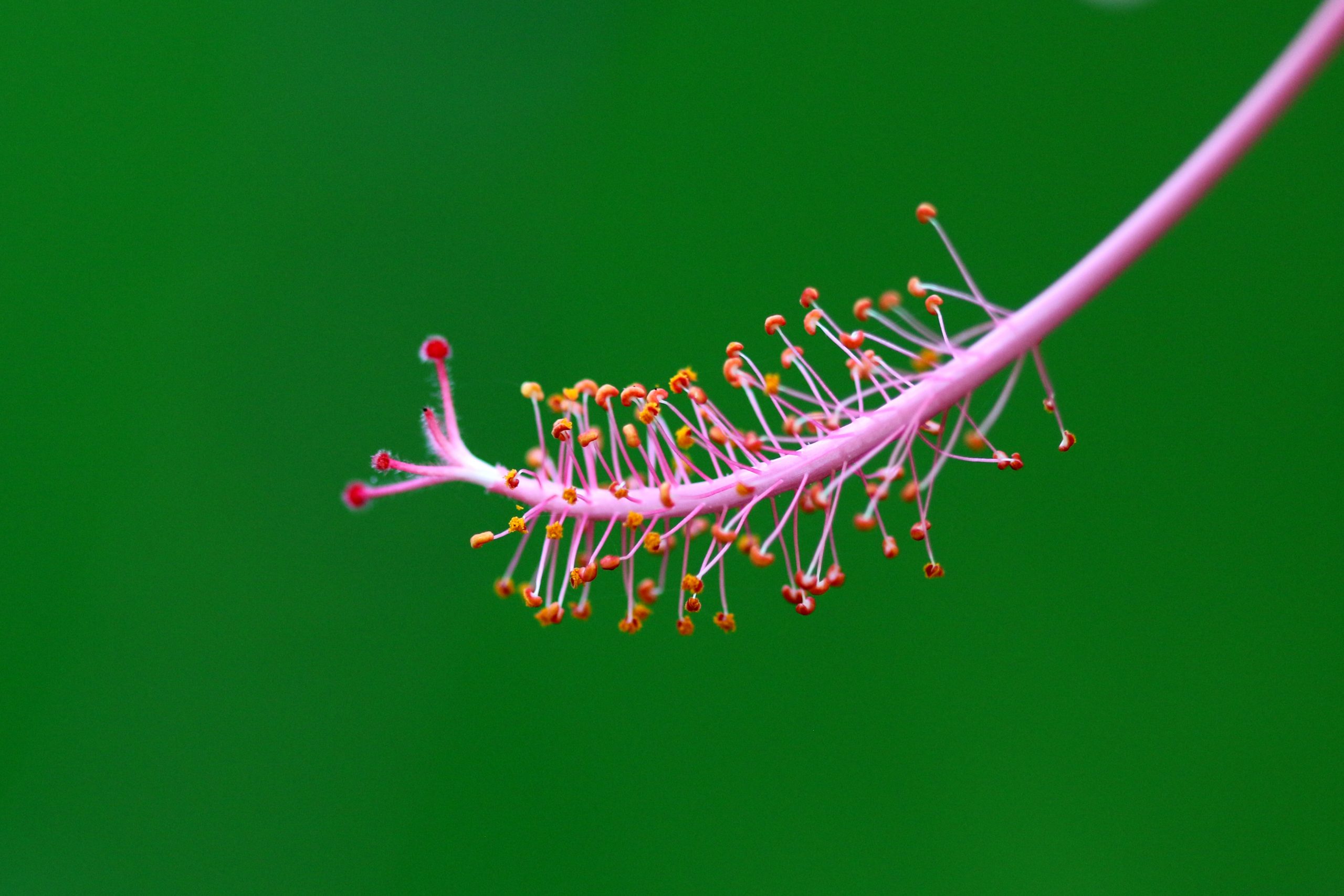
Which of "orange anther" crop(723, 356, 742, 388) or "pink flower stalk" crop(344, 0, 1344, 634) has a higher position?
"orange anther" crop(723, 356, 742, 388)

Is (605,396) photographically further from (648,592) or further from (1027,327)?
(1027,327)

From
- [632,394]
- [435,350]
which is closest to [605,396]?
[632,394]

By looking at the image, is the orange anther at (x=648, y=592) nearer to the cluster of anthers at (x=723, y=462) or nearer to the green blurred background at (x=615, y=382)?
the cluster of anthers at (x=723, y=462)

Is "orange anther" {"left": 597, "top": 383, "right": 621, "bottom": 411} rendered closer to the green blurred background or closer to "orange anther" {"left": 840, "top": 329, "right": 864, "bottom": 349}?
"orange anther" {"left": 840, "top": 329, "right": 864, "bottom": 349}

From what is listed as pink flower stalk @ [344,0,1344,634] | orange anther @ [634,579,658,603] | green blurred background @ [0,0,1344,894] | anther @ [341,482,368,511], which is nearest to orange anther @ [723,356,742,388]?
pink flower stalk @ [344,0,1344,634]

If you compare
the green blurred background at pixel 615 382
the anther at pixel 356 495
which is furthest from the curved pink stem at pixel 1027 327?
the green blurred background at pixel 615 382

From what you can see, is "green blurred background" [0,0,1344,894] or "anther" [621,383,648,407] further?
"green blurred background" [0,0,1344,894]
